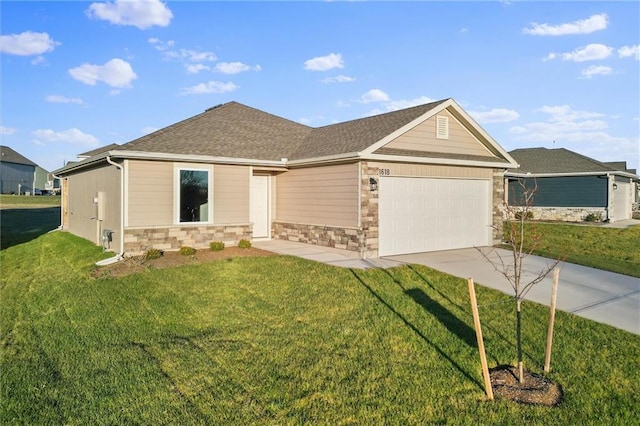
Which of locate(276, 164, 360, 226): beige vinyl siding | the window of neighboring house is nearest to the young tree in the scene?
locate(276, 164, 360, 226): beige vinyl siding

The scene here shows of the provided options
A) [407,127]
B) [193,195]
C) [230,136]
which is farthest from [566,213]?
[193,195]

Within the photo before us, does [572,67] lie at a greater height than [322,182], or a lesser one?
greater

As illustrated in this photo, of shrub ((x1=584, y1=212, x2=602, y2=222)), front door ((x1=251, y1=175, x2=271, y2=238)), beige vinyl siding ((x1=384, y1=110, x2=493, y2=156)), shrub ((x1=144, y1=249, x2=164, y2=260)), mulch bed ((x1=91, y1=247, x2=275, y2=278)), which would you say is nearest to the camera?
mulch bed ((x1=91, y1=247, x2=275, y2=278))

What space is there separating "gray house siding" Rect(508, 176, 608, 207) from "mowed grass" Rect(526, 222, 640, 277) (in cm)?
502

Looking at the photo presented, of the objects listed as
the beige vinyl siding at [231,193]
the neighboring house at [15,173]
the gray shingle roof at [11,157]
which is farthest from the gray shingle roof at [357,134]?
the neighboring house at [15,173]

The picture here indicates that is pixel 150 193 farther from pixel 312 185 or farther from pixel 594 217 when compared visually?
pixel 594 217

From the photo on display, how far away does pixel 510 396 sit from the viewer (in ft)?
14.0

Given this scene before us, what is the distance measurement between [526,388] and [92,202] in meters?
15.0

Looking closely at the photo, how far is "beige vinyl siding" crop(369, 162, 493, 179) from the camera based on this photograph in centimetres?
1192

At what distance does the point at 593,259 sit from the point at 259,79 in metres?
15.0

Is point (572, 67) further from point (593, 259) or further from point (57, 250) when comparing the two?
point (57, 250)

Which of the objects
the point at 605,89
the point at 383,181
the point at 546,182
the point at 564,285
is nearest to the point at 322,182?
the point at 383,181

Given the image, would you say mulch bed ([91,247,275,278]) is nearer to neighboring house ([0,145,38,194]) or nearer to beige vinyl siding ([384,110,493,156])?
beige vinyl siding ([384,110,493,156])

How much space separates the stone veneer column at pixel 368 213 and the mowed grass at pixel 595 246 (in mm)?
4636
